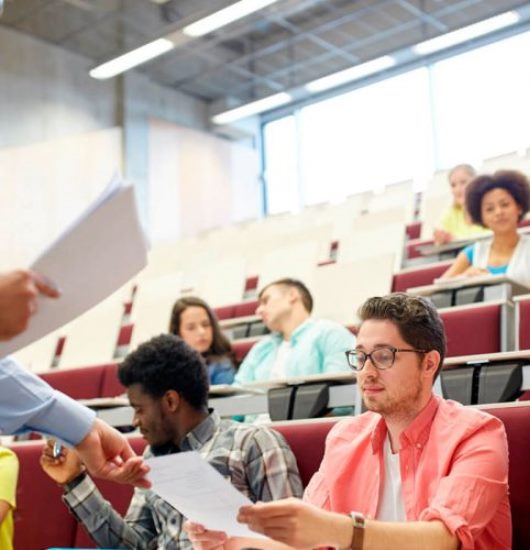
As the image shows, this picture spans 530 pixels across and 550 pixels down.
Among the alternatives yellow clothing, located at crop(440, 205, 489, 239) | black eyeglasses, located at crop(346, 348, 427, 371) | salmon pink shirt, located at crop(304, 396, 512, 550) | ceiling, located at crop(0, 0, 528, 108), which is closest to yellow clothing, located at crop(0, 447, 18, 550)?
salmon pink shirt, located at crop(304, 396, 512, 550)

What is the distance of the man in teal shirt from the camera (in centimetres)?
198

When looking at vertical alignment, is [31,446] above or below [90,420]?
below

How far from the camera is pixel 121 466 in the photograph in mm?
794

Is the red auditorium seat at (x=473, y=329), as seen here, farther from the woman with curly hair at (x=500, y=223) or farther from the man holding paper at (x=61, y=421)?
the man holding paper at (x=61, y=421)

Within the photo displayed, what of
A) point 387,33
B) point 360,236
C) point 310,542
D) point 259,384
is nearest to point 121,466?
point 310,542

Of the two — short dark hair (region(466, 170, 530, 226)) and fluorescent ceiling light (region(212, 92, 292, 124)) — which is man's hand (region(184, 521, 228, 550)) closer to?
short dark hair (region(466, 170, 530, 226))

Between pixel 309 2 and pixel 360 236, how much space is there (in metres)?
2.71

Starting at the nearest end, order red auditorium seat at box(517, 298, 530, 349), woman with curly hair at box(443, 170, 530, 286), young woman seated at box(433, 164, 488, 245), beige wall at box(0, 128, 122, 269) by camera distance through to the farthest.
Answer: red auditorium seat at box(517, 298, 530, 349) < woman with curly hair at box(443, 170, 530, 286) < young woman seated at box(433, 164, 488, 245) < beige wall at box(0, 128, 122, 269)

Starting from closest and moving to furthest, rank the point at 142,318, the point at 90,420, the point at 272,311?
the point at 90,420
the point at 272,311
the point at 142,318

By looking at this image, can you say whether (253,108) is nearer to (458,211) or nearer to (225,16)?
(225,16)

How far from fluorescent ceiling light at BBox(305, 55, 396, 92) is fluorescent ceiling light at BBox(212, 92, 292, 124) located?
23cm

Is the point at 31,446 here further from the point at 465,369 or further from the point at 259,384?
the point at 465,369

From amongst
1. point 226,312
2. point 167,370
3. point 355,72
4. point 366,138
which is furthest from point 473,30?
point 167,370

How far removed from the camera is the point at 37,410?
770 millimetres
